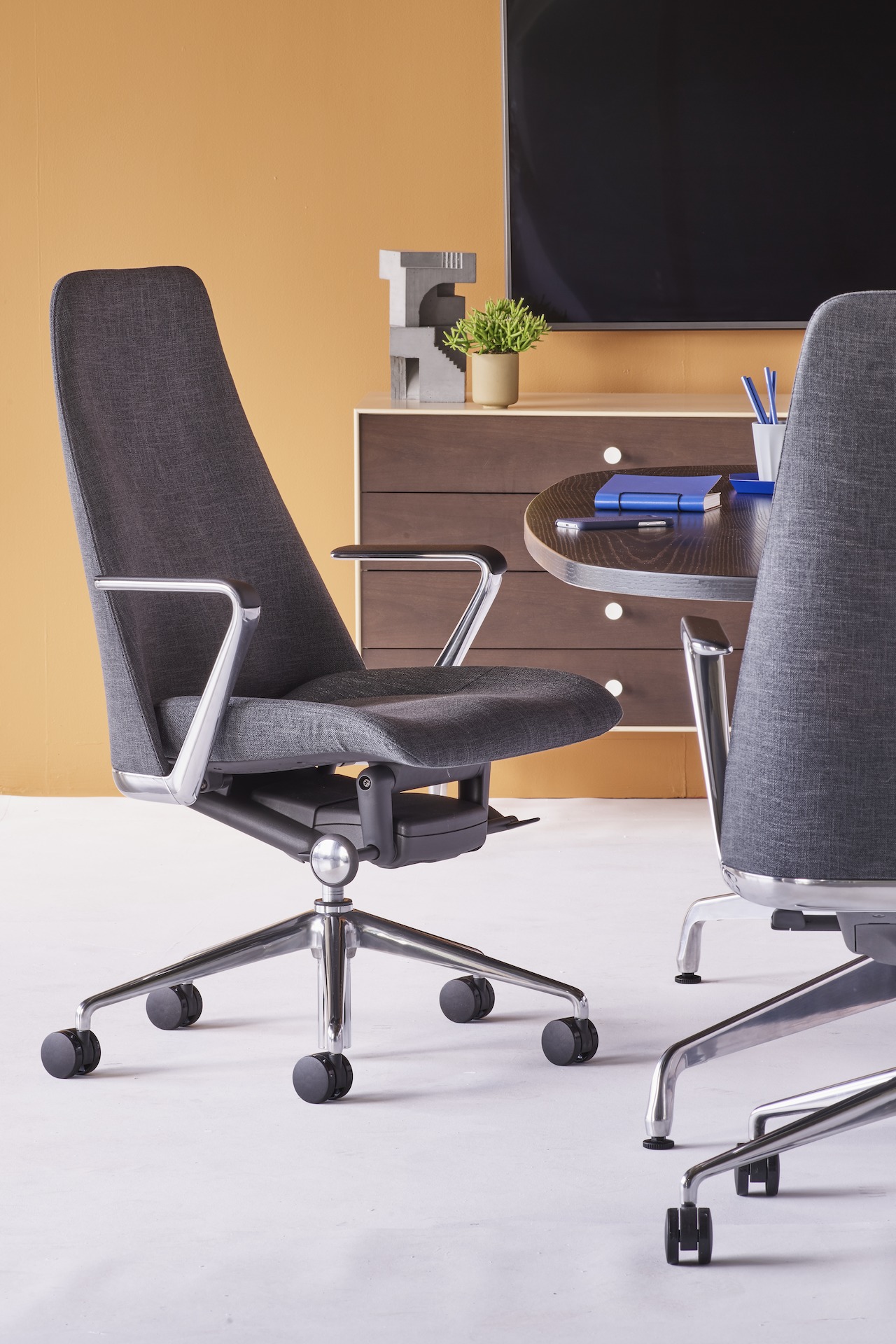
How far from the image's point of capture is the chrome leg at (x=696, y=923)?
2.62m

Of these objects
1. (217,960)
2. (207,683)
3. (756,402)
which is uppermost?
(756,402)

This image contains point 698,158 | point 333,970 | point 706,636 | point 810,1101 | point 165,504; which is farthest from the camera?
point 698,158

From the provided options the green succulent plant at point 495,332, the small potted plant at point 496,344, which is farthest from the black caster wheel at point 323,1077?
the green succulent plant at point 495,332

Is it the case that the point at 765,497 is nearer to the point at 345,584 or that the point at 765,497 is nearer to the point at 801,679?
the point at 801,679

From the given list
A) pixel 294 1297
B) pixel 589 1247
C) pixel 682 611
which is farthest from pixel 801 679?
pixel 682 611

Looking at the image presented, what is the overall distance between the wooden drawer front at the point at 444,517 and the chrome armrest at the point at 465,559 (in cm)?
89

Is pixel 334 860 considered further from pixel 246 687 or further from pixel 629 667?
pixel 629 667

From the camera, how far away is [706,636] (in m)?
1.70

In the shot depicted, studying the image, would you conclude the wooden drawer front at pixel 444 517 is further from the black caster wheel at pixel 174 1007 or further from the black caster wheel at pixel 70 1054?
the black caster wheel at pixel 70 1054

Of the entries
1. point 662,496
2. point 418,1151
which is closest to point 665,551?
point 662,496

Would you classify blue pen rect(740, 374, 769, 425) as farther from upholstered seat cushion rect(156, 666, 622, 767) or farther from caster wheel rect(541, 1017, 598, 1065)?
caster wheel rect(541, 1017, 598, 1065)

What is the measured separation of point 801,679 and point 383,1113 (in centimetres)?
97

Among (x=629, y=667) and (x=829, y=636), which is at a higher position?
(x=829, y=636)

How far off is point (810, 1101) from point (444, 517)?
189 cm
